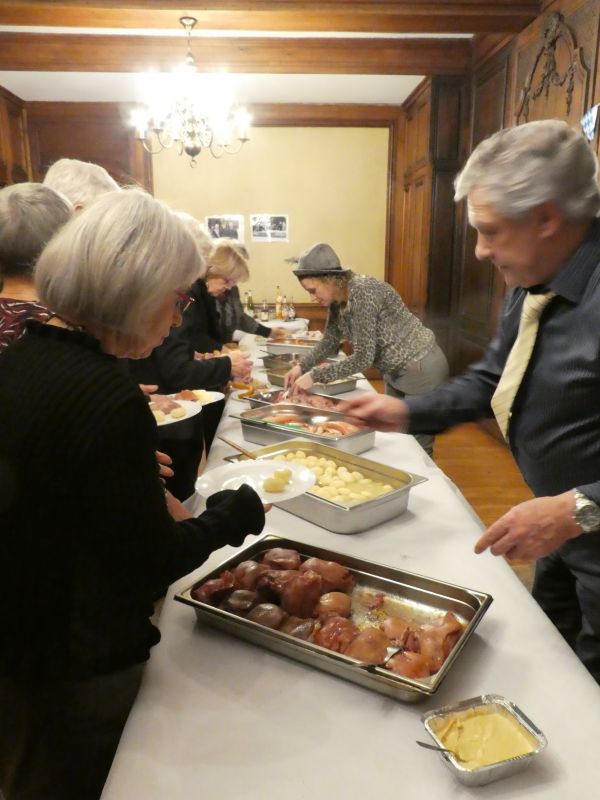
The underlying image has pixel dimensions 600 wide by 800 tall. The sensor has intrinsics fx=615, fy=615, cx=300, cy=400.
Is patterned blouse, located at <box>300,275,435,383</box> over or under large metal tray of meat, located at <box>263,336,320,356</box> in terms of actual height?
over

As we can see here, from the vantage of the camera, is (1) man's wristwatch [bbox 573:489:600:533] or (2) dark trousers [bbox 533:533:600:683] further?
(2) dark trousers [bbox 533:533:600:683]

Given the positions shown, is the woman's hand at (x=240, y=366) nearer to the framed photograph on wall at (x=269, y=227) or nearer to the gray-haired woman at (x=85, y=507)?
the gray-haired woman at (x=85, y=507)

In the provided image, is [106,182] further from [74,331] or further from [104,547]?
[104,547]

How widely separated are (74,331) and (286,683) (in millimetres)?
615

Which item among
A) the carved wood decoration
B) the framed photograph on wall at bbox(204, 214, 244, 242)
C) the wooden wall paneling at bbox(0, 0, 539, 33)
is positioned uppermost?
the wooden wall paneling at bbox(0, 0, 539, 33)

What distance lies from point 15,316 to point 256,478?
0.61 meters

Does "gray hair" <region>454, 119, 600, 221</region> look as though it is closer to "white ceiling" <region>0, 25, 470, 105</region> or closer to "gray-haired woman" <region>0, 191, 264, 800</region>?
"gray-haired woman" <region>0, 191, 264, 800</region>

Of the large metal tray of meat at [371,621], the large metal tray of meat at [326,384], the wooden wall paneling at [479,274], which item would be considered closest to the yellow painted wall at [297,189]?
the wooden wall paneling at [479,274]

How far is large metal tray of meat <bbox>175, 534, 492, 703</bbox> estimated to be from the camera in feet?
2.89

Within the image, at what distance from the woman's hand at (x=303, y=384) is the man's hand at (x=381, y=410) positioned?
913 millimetres

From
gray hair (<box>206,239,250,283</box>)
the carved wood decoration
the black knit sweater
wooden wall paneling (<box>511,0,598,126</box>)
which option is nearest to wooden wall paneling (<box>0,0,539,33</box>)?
wooden wall paneling (<box>511,0,598,126</box>)

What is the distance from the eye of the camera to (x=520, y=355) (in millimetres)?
1319

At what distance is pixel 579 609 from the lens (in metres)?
1.50

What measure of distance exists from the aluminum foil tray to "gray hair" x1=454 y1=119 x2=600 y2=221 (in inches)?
33.9
